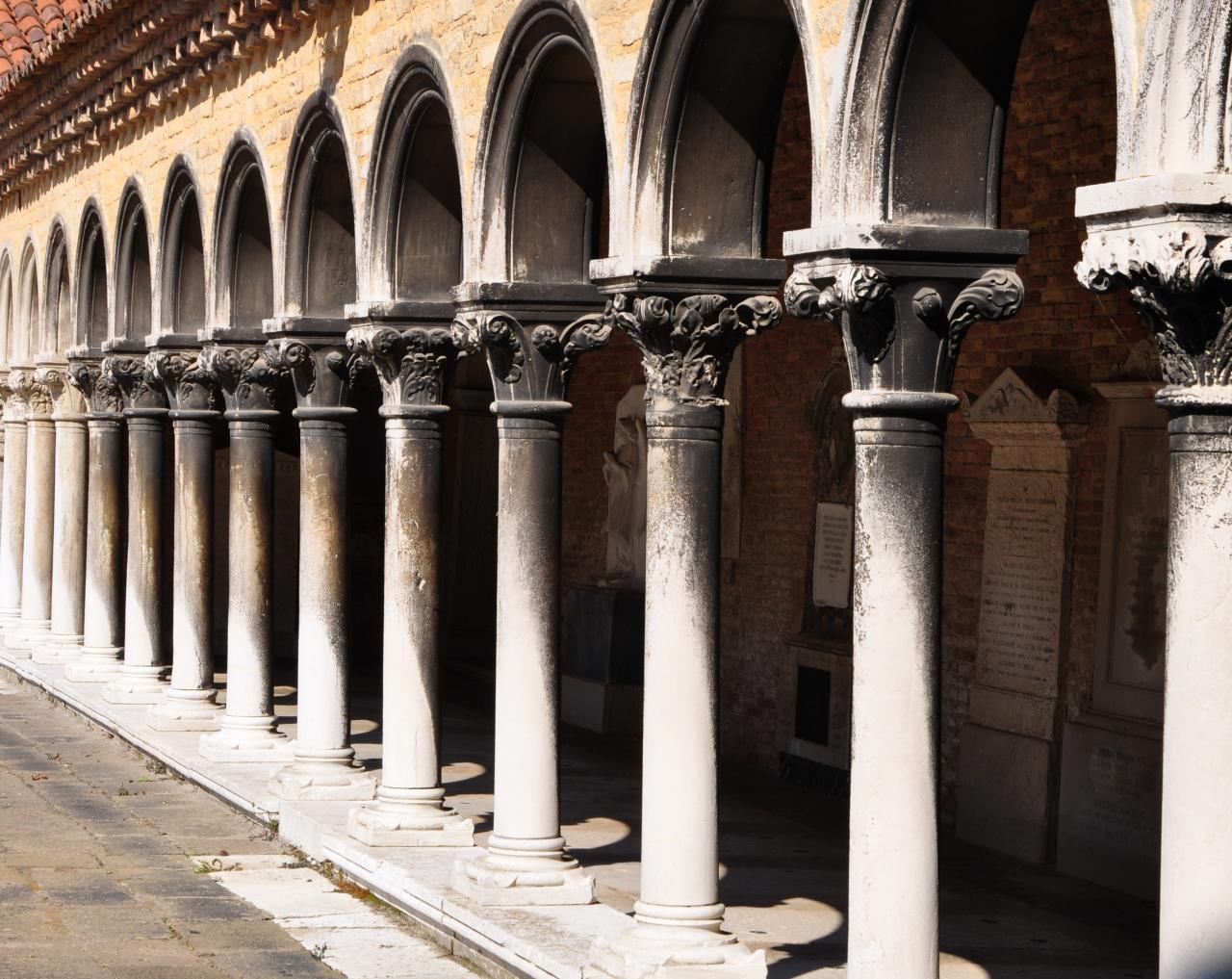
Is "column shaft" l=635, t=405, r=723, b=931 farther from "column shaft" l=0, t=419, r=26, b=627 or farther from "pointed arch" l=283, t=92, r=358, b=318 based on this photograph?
"column shaft" l=0, t=419, r=26, b=627

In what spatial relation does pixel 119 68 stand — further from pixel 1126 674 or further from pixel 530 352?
pixel 1126 674

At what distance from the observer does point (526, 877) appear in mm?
8883

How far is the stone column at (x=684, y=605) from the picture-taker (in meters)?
7.56

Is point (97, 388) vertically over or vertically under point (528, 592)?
over

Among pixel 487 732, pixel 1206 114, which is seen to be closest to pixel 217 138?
pixel 487 732

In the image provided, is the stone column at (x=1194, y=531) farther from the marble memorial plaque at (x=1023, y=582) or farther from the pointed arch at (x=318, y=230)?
the pointed arch at (x=318, y=230)

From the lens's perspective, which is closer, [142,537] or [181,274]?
[181,274]

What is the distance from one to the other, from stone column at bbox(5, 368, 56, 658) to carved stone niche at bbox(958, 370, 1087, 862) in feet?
36.8

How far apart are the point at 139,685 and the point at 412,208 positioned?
661 cm

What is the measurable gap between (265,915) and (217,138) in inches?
237

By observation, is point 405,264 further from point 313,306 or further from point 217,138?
point 217,138

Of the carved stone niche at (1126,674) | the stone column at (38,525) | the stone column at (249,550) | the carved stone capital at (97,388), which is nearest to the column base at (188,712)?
the stone column at (249,550)

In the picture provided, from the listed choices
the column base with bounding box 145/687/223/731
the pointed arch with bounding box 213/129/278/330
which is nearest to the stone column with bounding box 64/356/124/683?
the column base with bounding box 145/687/223/731

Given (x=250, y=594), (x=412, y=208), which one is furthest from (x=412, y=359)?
(x=250, y=594)
